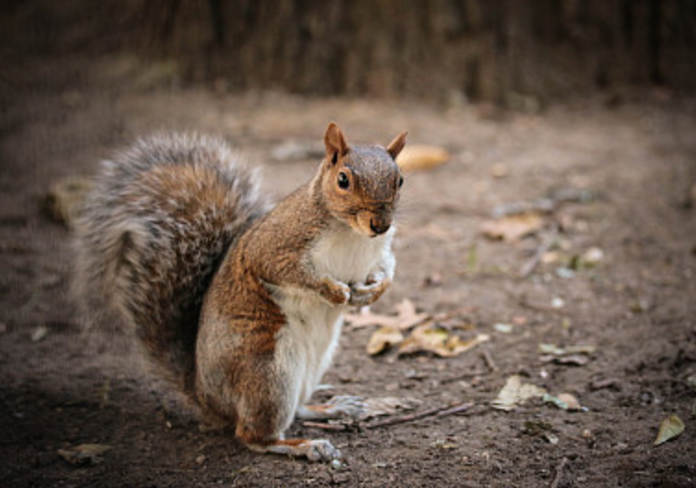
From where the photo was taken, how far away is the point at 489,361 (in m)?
2.49

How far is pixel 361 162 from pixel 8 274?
7.20ft

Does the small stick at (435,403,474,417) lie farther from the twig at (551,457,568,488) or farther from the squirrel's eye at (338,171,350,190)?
the squirrel's eye at (338,171,350,190)

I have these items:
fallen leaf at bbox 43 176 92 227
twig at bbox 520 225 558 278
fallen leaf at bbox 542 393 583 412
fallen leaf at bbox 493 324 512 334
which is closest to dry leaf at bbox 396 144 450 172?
twig at bbox 520 225 558 278

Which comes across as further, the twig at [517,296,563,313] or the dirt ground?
the twig at [517,296,563,313]

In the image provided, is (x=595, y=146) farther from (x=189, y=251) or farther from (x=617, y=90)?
(x=189, y=251)

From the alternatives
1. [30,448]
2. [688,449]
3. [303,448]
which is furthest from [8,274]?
[688,449]

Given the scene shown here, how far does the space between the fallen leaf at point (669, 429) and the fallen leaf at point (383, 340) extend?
3.34 ft

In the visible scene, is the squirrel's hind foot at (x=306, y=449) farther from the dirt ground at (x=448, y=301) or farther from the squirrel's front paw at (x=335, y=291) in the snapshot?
the squirrel's front paw at (x=335, y=291)

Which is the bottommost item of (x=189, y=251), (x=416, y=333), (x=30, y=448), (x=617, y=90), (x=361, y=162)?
(x=30, y=448)

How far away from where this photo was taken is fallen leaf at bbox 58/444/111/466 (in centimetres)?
205

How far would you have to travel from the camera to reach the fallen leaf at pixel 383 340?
2.63 m

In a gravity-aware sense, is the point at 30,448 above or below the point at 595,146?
below

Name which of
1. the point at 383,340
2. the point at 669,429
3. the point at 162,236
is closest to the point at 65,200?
the point at 162,236

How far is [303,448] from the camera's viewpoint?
6.71 ft
